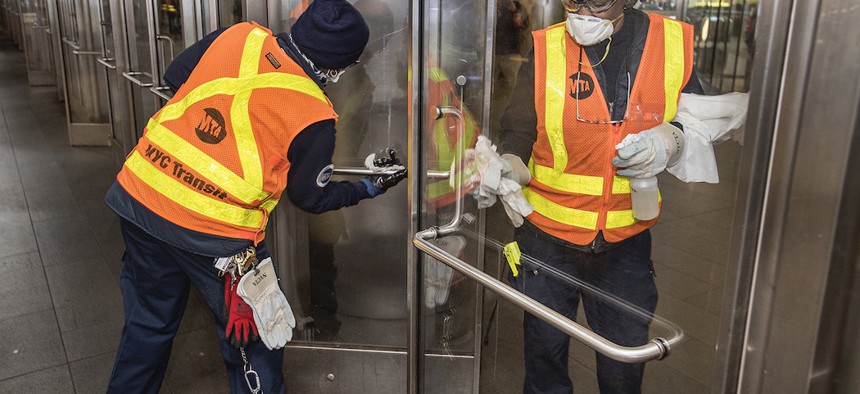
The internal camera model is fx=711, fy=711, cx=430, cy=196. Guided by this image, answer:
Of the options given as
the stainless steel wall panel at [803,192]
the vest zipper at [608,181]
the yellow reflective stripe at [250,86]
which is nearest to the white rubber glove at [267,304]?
the yellow reflective stripe at [250,86]

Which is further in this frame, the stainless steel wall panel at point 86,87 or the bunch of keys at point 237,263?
the stainless steel wall panel at point 86,87

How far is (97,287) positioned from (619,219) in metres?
2.76

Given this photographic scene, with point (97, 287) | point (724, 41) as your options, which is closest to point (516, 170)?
point (724, 41)

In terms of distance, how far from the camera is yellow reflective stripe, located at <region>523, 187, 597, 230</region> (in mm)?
1296

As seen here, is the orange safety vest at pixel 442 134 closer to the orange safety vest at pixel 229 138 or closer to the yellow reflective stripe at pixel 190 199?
the orange safety vest at pixel 229 138

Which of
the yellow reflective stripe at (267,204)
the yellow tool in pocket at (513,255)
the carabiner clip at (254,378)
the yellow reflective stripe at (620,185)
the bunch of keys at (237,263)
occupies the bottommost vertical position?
the carabiner clip at (254,378)

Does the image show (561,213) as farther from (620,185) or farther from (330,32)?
(330,32)

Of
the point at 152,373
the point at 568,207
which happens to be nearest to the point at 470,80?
the point at 568,207

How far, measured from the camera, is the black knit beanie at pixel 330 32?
173cm

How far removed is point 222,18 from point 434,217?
1271 millimetres

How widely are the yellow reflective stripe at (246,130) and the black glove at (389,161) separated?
1.79 feet

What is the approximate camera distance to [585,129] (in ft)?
4.00

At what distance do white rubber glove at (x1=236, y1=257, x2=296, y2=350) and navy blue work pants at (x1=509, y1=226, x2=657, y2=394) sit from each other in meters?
0.67

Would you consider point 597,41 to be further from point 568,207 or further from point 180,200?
point 180,200
